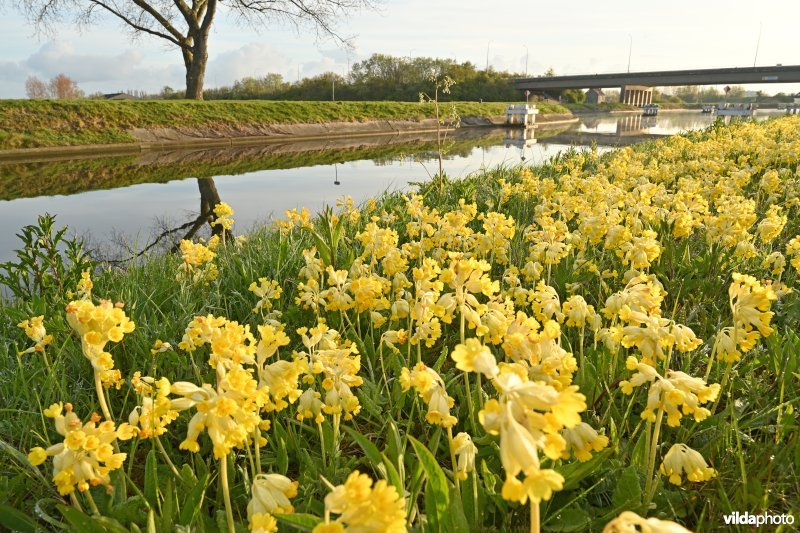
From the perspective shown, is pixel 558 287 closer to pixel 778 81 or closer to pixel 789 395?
pixel 789 395

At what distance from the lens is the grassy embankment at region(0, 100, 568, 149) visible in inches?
705

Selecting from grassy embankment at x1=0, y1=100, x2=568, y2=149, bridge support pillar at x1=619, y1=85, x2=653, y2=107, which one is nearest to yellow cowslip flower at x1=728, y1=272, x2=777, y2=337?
grassy embankment at x1=0, y1=100, x2=568, y2=149

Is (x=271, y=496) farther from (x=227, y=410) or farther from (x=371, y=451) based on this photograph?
(x=371, y=451)

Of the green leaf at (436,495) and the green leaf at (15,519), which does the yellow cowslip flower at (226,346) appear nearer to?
the green leaf at (436,495)

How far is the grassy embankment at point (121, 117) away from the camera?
17.9 m

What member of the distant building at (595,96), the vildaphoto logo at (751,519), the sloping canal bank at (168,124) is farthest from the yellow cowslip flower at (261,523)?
the distant building at (595,96)

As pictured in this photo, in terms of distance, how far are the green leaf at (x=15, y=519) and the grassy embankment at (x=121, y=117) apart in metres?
19.4

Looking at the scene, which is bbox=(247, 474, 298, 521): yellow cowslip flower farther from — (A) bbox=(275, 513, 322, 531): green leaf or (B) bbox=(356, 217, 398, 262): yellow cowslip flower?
(B) bbox=(356, 217, 398, 262): yellow cowslip flower

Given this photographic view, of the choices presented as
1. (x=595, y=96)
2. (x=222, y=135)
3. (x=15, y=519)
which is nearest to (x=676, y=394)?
(x=15, y=519)

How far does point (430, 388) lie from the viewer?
1.25 metres

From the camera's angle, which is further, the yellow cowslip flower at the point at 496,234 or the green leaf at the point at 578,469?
the yellow cowslip flower at the point at 496,234

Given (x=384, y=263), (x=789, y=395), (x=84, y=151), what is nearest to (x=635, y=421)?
(x=789, y=395)

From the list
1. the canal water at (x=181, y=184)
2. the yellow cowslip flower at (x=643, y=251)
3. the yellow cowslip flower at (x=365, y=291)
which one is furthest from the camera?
the canal water at (x=181, y=184)

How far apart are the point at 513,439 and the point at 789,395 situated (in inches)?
73.1
